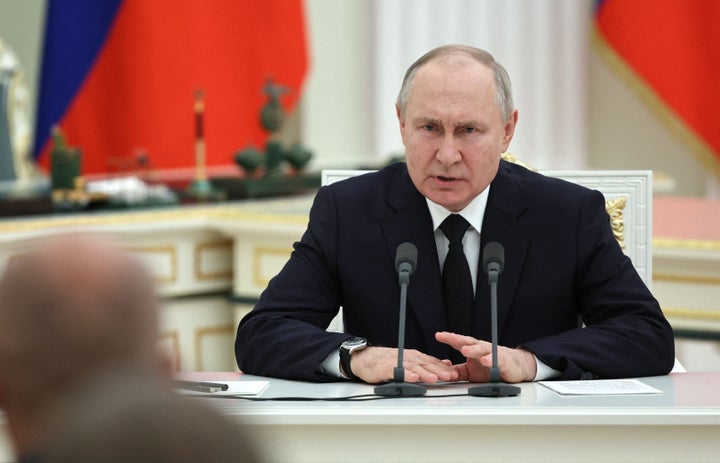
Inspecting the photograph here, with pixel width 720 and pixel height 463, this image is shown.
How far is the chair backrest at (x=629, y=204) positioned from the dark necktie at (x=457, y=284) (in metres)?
0.42

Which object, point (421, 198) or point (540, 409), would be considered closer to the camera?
point (540, 409)

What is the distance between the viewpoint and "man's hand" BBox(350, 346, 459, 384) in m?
2.24

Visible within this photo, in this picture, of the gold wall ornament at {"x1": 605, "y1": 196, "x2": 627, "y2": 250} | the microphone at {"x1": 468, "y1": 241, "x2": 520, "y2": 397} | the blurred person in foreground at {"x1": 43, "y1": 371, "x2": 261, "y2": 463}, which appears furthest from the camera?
the gold wall ornament at {"x1": 605, "y1": 196, "x2": 627, "y2": 250}

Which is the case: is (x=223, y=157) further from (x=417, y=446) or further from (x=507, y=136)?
(x=417, y=446)

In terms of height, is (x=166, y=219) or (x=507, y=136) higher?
(x=507, y=136)

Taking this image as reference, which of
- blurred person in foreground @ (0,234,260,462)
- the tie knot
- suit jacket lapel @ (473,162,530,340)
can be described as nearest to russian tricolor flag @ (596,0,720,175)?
suit jacket lapel @ (473,162,530,340)

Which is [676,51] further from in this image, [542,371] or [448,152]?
[542,371]

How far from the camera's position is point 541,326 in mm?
2613

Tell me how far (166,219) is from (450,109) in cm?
259

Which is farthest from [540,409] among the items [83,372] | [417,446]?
[83,372]

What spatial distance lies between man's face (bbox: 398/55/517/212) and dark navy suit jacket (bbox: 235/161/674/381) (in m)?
0.11

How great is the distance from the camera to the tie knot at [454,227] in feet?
8.43

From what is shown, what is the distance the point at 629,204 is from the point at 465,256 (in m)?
0.59

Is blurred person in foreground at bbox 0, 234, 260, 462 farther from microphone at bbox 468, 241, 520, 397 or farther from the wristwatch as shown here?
the wristwatch
